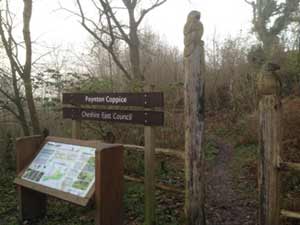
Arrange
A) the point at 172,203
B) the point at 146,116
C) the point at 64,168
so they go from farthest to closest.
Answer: the point at 172,203 → the point at 146,116 → the point at 64,168

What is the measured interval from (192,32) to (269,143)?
1.55 metres

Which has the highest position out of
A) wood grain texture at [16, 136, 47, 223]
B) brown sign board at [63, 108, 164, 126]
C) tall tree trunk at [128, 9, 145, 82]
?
tall tree trunk at [128, 9, 145, 82]

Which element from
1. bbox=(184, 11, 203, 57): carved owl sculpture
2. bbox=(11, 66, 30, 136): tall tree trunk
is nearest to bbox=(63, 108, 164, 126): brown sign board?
bbox=(184, 11, 203, 57): carved owl sculpture

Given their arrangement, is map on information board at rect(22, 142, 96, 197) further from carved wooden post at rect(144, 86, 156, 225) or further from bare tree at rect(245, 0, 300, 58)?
bare tree at rect(245, 0, 300, 58)

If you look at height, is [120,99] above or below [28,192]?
above

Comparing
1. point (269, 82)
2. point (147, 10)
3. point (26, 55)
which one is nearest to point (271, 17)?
point (147, 10)

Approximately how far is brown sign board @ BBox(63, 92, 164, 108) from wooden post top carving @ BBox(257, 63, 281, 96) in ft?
4.18

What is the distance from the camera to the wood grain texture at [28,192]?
4.91m

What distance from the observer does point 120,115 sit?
16.1ft

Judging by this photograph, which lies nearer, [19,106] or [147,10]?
[19,106]

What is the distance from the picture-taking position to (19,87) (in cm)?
838

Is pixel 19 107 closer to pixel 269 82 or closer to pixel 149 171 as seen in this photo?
pixel 149 171

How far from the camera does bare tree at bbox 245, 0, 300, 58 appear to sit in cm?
2069

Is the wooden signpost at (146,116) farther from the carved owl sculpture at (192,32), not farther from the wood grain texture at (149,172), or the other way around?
the carved owl sculpture at (192,32)
